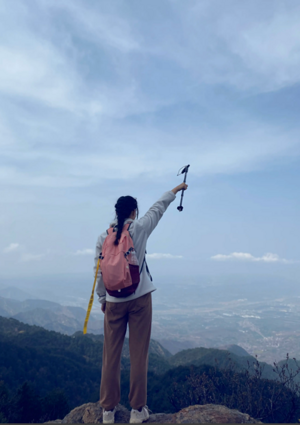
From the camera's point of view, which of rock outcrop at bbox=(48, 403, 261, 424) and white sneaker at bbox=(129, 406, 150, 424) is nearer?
white sneaker at bbox=(129, 406, 150, 424)

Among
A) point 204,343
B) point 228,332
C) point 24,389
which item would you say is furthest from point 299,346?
point 24,389

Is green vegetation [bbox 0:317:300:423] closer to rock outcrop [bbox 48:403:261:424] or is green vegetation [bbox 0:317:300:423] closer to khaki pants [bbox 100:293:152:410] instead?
rock outcrop [bbox 48:403:261:424]

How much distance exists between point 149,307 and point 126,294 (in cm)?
42

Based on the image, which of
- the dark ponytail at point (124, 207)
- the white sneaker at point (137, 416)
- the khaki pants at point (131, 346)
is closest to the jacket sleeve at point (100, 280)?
the khaki pants at point (131, 346)

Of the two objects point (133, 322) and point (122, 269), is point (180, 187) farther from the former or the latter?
point (133, 322)

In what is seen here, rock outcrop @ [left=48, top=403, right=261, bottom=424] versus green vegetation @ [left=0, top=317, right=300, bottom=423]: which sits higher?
rock outcrop @ [left=48, top=403, right=261, bottom=424]

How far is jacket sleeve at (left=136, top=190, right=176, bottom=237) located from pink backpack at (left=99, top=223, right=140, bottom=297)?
0.87ft

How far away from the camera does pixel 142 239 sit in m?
3.89

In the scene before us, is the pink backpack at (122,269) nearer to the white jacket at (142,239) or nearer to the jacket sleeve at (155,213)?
the white jacket at (142,239)

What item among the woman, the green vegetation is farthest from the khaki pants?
the green vegetation

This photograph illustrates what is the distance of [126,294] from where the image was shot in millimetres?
3727

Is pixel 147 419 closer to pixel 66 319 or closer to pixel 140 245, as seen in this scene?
pixel 140 245

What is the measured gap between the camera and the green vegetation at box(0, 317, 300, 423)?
1086cm

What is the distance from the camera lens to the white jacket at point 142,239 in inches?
151
